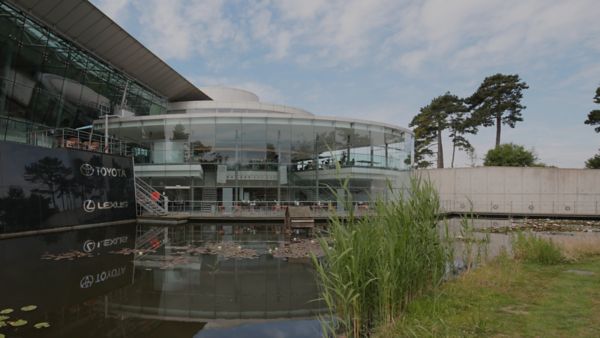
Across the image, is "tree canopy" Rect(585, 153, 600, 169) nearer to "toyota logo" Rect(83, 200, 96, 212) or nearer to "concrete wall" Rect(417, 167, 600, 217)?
"concrete wall" Rect(417, 167, 600, 217)

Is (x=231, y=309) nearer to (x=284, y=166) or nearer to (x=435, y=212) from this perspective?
(x=435, y=212)

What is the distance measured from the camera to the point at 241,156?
26.1m

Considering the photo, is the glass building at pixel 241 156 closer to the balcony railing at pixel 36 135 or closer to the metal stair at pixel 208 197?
the metal stair at pixel 208 197

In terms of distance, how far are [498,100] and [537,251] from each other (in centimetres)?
4097

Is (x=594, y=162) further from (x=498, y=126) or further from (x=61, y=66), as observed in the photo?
(x=61, y=66)

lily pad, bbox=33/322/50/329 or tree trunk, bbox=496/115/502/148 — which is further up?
tree trunk, bbox=496/115/502/148

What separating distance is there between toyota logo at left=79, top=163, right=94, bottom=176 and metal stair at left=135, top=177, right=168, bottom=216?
458 centimetres

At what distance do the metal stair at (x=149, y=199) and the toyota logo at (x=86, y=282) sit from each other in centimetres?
1496

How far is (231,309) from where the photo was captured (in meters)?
6.27

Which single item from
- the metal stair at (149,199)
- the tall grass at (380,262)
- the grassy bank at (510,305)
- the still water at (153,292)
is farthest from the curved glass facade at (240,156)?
the tall grass at (380,262)

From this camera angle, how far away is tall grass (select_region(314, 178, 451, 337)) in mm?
4637

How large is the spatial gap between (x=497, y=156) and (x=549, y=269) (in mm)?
36790

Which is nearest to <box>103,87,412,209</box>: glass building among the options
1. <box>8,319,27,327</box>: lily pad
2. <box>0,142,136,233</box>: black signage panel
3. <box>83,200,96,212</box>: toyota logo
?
<box>0,142,136,233</box>: black signage panel

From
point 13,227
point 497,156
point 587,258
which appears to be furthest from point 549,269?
point 497,156
